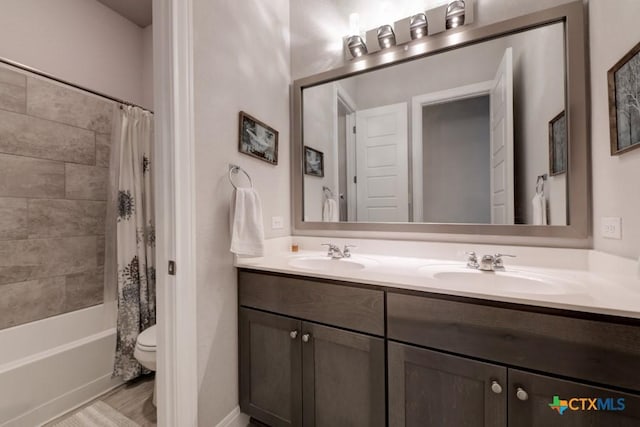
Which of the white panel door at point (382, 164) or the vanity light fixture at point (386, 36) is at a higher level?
the vanity light fixture at point (386, 36)

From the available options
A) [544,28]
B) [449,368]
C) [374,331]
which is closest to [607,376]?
[449,368]

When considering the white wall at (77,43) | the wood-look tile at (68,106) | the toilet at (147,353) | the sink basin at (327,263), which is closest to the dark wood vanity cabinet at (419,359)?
the sink basin at (327,263)

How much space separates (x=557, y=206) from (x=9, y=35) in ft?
10.7

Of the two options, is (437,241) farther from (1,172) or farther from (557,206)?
(1,172)

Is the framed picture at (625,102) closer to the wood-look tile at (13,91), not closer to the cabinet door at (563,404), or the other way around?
the cabinet door at (563,404)

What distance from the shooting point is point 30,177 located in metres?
1.63

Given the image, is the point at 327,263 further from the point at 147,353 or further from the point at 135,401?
the point at 135,401

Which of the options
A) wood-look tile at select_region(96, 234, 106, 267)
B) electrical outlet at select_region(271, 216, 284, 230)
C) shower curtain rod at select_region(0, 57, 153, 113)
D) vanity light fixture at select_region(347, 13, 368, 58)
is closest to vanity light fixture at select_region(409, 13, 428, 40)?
vanity light fixture at select_region(347, 13, 368, 58)

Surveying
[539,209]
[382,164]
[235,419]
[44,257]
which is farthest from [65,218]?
[539,209]

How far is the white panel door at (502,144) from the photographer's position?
1.37m

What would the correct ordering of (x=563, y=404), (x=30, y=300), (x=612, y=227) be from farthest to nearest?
(x=30, y=300)
(x=612, y=227)
(x=563, y=404)

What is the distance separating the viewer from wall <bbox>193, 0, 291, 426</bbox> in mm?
1211

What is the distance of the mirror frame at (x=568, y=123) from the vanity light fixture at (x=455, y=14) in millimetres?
39

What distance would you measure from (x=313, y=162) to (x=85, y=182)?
5.45 feet
